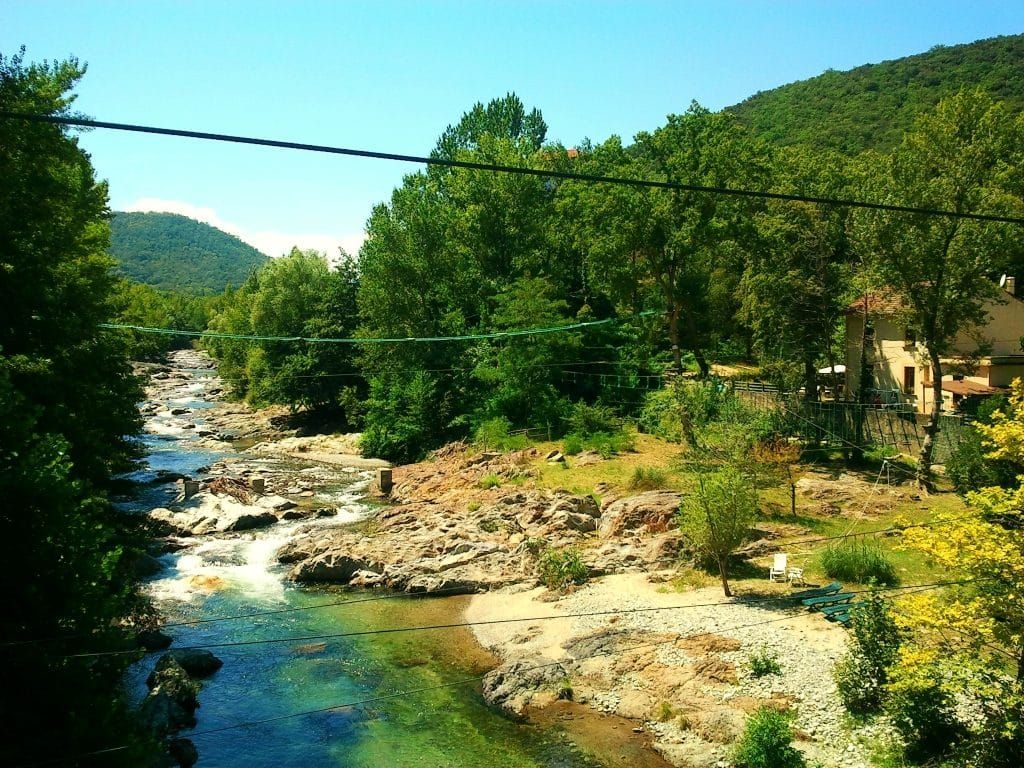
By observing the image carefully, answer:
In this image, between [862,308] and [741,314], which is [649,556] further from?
[862,308]

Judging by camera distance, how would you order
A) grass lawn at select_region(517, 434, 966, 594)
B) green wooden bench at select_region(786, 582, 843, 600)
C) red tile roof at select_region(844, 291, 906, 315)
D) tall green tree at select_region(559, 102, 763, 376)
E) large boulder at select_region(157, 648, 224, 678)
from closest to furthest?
1. large boulder at select_region(157, 648, 224, 678)
2. green wooden bench at select_region(786, 582, 843, 600)
3. grass lawn at select_region(517, 434, 966, 594)
4. tall green tree at select_region(559, 102, 763, 376)
5. red tile roof at select_region(844, 291, 906, 315)

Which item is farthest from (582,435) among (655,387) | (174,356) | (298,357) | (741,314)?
(174,356)

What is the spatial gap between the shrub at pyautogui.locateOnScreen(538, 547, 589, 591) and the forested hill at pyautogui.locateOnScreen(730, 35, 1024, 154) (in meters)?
61.3

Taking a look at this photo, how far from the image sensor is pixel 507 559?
26453 mm

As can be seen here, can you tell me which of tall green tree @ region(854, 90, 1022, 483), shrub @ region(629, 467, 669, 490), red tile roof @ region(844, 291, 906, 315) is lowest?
shrub @ region(629, 467, 669, 490)

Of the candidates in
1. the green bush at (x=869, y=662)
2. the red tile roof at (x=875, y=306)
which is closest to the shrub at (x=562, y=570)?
the green bush at (x=869, y=662)

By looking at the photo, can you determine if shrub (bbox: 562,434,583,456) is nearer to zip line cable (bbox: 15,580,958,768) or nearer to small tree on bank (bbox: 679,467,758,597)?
small tree on bank (bbox: 679,467,758,597)

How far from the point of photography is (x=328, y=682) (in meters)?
18.8

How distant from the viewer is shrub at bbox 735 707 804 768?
13453 mm

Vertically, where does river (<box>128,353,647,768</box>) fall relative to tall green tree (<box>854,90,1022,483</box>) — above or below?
below

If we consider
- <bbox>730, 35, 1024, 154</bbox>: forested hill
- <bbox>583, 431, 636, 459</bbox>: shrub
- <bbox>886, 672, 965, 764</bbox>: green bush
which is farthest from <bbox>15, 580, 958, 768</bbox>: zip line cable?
<bbox>730, 35, 1024, 154</bbox>: forested hill

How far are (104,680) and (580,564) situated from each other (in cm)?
1495

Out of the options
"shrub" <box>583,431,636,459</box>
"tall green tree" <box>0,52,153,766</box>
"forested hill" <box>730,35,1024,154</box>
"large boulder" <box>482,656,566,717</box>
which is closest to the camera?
"tall green tree" <box>0,52,153,766</box>

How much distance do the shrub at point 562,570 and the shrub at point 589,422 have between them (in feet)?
53.8
